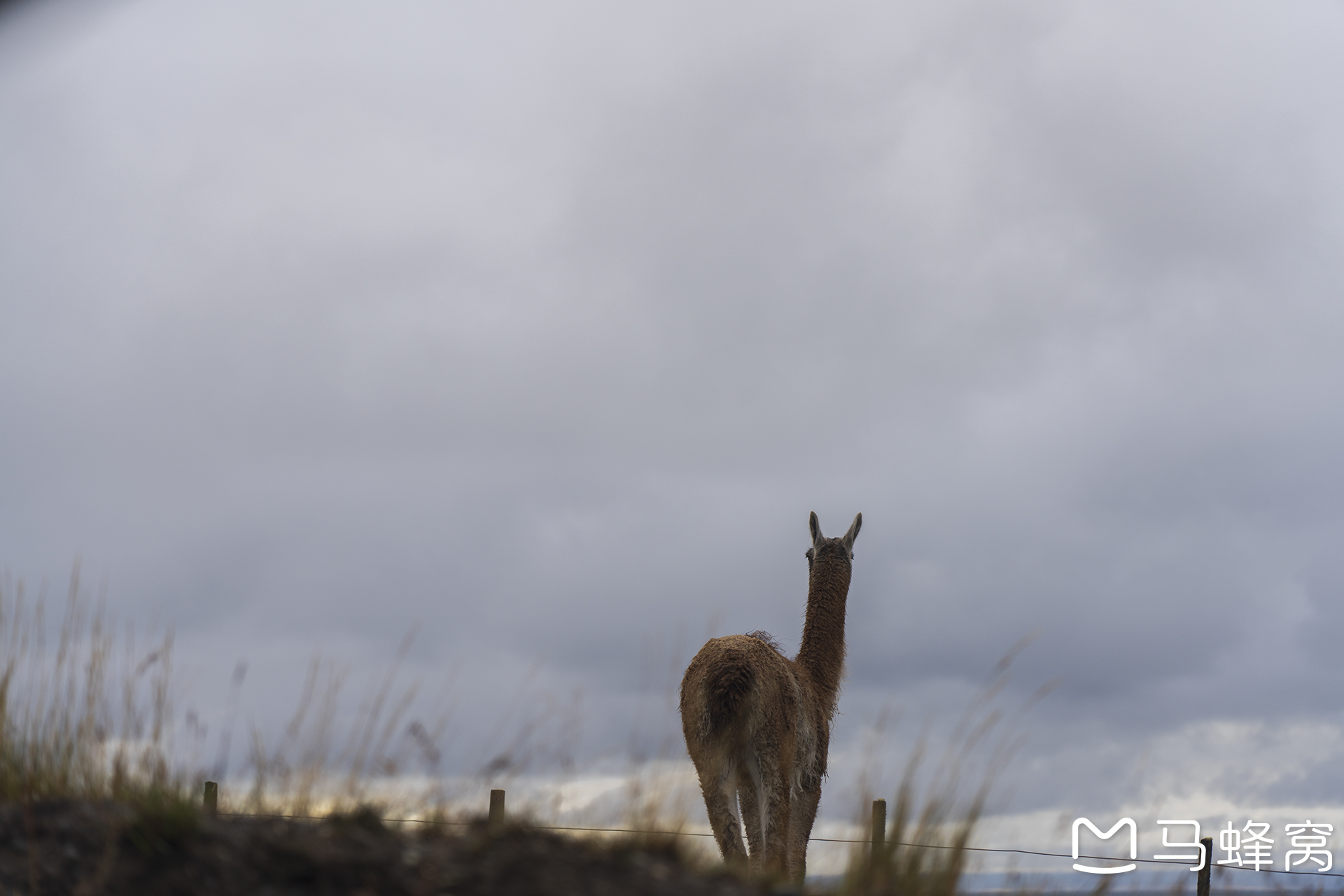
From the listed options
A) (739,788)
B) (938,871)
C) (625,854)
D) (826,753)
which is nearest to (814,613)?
(826,753)

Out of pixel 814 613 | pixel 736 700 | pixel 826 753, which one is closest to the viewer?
pixel 736 700

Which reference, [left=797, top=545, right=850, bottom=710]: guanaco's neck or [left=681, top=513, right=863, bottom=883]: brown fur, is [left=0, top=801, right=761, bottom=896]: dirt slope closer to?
[left=681, top=513, right=863, bottom=883]: brown fur

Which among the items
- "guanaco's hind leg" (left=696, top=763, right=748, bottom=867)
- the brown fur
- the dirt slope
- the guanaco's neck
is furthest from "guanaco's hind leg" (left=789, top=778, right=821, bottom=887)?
the dirt slope

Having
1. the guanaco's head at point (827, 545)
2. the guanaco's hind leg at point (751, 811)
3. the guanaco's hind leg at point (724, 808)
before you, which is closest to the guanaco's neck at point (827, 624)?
the guanaco's head at point (827, 545)

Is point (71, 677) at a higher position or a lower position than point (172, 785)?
higher

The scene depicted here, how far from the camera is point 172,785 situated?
5535mm

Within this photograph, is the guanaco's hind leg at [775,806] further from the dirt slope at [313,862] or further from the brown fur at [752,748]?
the dirt slope at [313,862]

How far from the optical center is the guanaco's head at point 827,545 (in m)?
12.3

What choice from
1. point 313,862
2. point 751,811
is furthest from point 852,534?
point 313,862

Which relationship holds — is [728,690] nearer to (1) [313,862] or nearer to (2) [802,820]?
(2) [802,820]

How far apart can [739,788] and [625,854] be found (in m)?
5.79

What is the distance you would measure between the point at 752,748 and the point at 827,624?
8.73ft

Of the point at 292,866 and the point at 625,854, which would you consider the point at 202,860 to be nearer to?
the point at 292,866

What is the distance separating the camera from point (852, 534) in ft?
41.3
